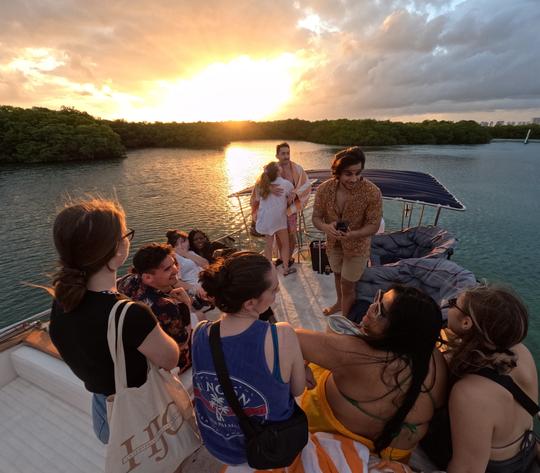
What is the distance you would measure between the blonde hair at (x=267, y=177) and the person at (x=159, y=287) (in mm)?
2440

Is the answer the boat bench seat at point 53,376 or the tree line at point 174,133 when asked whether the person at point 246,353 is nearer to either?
the boat bench seat at point 53,376

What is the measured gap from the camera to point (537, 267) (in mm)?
9391

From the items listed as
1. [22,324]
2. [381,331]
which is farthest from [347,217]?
[22,324]

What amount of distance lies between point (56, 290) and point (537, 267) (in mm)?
12698

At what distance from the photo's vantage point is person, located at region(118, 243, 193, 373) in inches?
81.2

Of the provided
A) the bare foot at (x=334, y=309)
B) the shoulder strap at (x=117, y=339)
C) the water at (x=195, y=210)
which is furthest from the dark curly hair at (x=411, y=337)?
the bare foot at (x=334, y=309)

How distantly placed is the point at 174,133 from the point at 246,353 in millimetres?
77608

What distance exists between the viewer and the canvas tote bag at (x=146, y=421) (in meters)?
1.20

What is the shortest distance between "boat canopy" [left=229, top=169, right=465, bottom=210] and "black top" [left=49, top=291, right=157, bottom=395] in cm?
498

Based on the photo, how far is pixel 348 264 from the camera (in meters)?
Result: 3.42

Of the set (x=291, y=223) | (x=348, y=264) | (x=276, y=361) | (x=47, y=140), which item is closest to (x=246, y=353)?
(x=276, y=361)

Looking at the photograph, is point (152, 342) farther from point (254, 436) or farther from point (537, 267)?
point (537, 267)

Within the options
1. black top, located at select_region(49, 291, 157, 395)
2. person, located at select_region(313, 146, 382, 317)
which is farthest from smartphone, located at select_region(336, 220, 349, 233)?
black top, located at select_region(49, 291, 157, 395)

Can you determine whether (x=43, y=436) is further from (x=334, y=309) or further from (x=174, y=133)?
(x=174, y=133)
